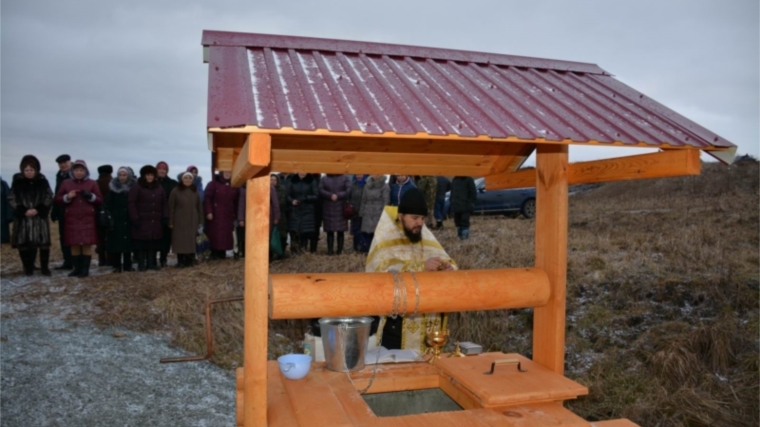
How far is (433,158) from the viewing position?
4.07 m

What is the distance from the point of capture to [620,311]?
766 centimetres

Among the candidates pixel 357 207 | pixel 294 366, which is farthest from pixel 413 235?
pixel 357 207

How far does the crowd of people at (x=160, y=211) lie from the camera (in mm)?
9438

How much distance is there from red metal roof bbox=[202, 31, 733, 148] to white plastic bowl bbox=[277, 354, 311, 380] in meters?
1.44

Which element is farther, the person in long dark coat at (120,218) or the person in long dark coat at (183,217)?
the person in long dark coat at (183,217)

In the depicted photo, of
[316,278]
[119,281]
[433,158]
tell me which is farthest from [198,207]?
[316,278]

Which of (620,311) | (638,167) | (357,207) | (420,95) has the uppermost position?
(420,95)

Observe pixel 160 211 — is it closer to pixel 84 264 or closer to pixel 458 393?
pixel 84 264

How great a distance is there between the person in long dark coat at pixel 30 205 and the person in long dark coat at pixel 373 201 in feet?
16.5

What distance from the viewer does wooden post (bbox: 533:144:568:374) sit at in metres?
3.41

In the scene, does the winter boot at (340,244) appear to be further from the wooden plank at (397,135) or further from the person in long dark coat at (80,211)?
the wooden plank at (397,135)

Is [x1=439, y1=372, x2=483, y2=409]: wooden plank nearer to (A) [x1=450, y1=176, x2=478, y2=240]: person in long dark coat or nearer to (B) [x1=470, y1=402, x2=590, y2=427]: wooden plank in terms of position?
(B) [x1=470, y1=402, x2=590, y2=427]: wooden plank

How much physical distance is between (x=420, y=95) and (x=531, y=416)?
5.18 ft

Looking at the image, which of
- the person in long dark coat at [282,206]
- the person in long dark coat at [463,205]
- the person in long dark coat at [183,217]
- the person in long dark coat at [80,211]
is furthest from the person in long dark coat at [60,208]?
the person in long dark coat at [463,205]
